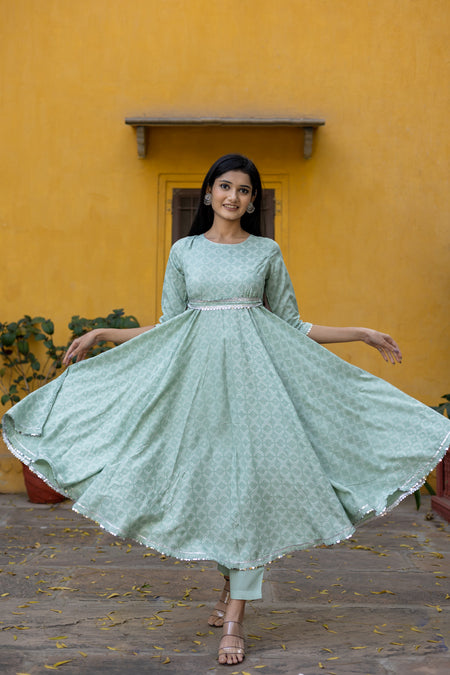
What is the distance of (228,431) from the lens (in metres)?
2.57

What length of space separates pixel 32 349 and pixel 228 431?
3295 millimetres

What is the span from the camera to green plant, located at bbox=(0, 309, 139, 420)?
523 centimetres

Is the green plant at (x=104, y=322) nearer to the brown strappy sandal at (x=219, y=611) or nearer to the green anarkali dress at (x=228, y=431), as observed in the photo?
the green anarkali dress at (x=228, y=431)

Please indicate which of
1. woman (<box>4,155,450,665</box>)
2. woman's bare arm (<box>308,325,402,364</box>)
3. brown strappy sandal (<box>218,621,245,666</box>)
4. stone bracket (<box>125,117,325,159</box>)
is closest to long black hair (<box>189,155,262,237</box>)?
woman (<box>4,155,450,665</box>)

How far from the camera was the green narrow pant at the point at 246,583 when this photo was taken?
245cm

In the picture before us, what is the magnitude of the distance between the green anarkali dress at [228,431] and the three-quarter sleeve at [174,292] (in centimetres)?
5

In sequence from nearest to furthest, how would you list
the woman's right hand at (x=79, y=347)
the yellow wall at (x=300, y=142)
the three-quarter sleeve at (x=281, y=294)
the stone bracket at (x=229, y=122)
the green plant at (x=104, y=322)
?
the woman's right hand at (x=79, y=347), the three-quarter sleeve at (x=281, y=294), the stone bracket at (x=229, y=122), the green plant at (x=104, y=322), the yellow wall at (x=300, y=142)

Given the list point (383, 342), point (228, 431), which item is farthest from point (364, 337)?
point (228, 431)

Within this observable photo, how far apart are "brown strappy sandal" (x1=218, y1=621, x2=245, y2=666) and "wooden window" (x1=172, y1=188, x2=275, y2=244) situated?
A: 11.3ft

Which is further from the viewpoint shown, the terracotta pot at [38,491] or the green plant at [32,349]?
the green plant at [32,349]

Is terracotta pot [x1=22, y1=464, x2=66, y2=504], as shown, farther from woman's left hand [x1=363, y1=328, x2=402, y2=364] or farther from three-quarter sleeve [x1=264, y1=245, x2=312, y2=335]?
woman's left hand [x1=363, y1=328, x2=402, y2=364]

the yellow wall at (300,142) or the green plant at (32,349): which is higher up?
the yellow wall at (300,142)

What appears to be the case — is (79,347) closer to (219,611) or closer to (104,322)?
(219,611)

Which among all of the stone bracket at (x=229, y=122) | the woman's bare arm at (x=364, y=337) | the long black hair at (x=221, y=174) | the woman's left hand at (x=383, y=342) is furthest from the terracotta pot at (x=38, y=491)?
the woman's left hand at (x=383, y=342)
